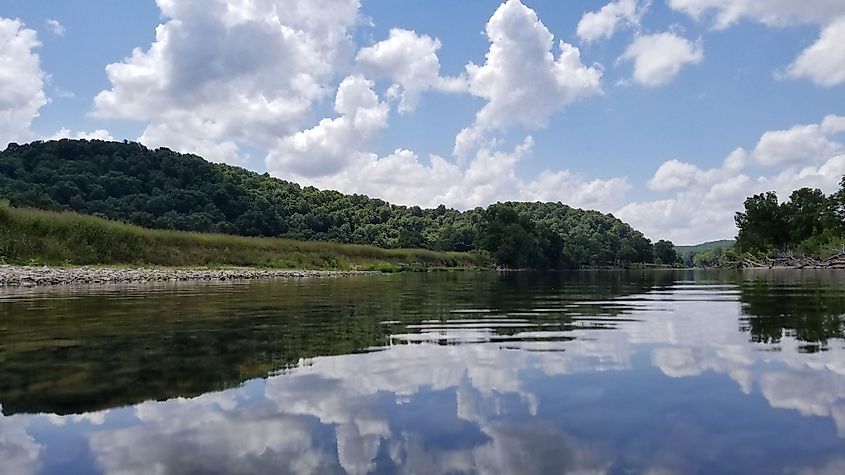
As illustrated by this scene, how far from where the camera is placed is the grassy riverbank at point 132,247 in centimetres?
3522

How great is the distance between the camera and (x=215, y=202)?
400 feet

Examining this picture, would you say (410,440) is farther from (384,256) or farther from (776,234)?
(776,234)

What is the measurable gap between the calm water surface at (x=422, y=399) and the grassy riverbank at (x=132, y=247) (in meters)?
29.2

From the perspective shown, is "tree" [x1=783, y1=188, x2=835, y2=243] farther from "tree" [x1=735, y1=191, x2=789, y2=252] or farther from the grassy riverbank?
the grassy riverbank

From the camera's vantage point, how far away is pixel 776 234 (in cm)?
9288

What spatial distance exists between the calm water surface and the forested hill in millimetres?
91308

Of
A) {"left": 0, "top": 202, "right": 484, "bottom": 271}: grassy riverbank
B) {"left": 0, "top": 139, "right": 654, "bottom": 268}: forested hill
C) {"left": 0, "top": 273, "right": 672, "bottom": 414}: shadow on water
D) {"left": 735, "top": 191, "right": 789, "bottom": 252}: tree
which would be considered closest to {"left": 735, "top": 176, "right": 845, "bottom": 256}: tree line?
{"left": 735, "top": 191, "right": 789, "bottom": 252}: tree

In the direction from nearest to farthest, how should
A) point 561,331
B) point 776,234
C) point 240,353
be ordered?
point 240,353 → point 561,331 → point 776,234

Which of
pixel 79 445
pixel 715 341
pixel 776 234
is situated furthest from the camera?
pixel 776 234

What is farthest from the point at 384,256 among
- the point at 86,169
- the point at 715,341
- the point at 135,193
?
the point at 715,341

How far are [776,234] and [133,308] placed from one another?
99250mm

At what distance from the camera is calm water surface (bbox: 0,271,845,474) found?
3.98m

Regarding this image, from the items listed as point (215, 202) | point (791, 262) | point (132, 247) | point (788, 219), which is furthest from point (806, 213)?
point (215, 202)

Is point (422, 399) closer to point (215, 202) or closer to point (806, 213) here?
point (806, 213)
